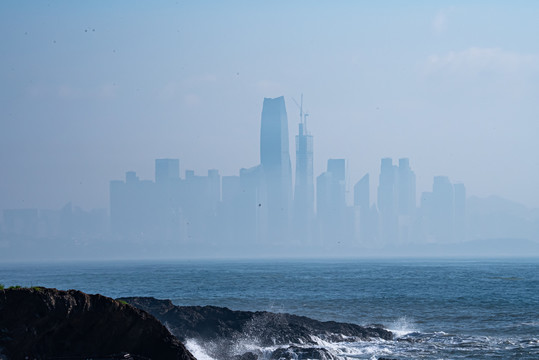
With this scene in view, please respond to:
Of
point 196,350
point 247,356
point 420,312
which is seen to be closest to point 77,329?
point 247,356

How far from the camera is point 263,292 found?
8306cm

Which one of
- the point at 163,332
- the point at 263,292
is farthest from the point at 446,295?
the point at 163,332

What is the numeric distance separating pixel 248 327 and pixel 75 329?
20.2 metres

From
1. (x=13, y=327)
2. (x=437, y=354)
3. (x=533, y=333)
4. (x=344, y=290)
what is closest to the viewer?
(x=13, y=327)

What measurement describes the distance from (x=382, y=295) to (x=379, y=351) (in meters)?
39.8

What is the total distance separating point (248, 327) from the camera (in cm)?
4106

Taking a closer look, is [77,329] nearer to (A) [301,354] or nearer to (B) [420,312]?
(A) [301,354]

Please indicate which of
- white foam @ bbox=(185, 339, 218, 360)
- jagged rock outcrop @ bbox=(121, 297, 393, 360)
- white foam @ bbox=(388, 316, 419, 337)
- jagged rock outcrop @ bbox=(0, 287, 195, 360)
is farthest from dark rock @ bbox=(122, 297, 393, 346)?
jagged rock outcrop @ bbox=(0, 287, 195, 360)

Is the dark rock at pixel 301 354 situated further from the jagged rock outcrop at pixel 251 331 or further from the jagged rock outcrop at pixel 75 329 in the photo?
the jagged rock outcrop at pixel 75 329

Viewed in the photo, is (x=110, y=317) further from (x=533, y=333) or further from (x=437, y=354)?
(x=533, y=333)

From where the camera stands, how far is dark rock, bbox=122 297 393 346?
39.8m

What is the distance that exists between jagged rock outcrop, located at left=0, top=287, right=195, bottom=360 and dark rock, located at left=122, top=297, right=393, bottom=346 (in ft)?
51.0

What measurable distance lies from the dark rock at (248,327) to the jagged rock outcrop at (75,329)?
15535mm

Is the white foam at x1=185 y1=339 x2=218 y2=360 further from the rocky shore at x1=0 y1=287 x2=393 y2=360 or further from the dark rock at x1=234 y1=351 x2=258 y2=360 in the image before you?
the rocky shore at x1=0 y1=287 x2=393 y2=360
